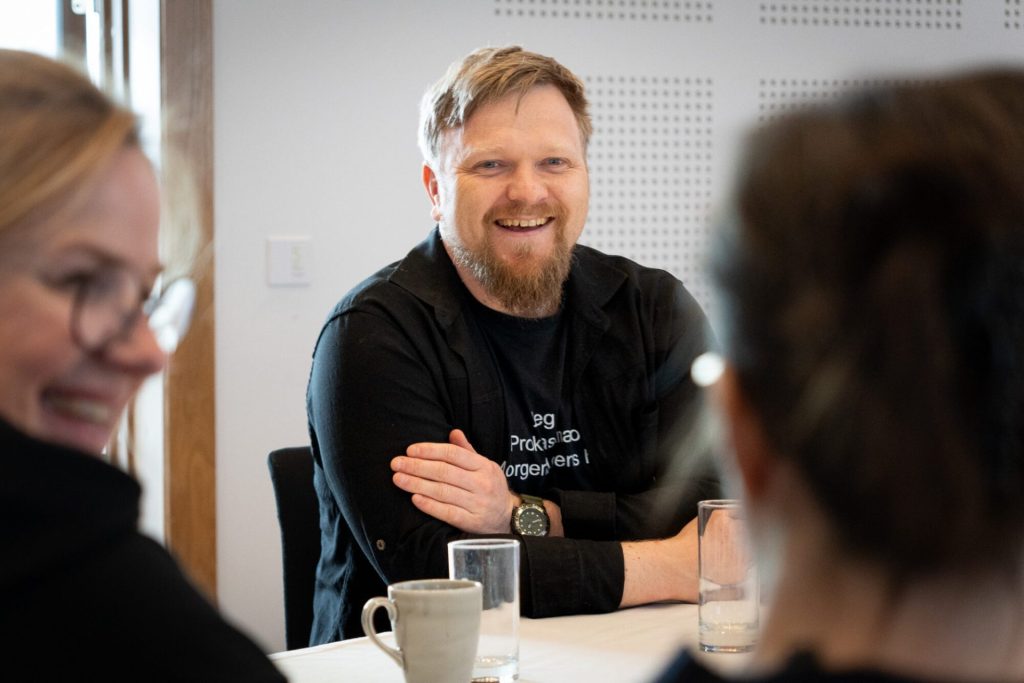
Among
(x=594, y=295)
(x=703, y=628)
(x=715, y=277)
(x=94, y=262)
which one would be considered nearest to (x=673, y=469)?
(x=594, y=295)

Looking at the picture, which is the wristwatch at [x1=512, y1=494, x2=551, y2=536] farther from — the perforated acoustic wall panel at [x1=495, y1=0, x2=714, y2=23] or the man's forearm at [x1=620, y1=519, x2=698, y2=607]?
the perforated acoustic wall panel at [x1=495, y1=0, x2=714, y2=23]

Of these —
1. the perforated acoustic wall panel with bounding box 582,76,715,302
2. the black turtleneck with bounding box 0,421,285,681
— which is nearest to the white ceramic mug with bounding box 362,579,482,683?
the black turtleneck with bounding box 0,421,285,681

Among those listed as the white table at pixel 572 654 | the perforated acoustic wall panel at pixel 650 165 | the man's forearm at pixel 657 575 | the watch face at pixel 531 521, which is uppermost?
the perforated acoustic wall panel at pixel 650 165

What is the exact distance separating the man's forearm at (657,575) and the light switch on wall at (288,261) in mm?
1827

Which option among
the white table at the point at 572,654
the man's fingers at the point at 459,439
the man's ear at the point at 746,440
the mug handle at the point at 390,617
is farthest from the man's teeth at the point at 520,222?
the man's ear at the point at 746,440

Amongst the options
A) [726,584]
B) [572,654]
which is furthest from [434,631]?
[726,584]

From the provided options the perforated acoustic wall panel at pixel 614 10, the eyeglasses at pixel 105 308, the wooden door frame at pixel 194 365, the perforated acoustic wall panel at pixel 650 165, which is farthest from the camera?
the perforated acoustic wall panel at pixel 650 165

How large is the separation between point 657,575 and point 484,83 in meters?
1.09

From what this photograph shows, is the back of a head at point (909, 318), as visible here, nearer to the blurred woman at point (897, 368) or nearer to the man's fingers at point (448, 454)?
the blurred woman at point (897, 368)

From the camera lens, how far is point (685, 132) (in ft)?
13.2

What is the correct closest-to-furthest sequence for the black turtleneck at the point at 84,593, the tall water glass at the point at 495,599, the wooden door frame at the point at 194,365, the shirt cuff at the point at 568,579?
the black turtleneck at the point at 84,593, the tall water glass at the point at 495,599, the shirt cuff at the point at 568,579, the wooden door frame at the point at 194,365

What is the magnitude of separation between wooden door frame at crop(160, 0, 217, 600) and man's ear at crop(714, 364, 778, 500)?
295 cm

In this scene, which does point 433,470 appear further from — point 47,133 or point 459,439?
point 47,133

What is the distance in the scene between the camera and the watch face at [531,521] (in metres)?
2.17
